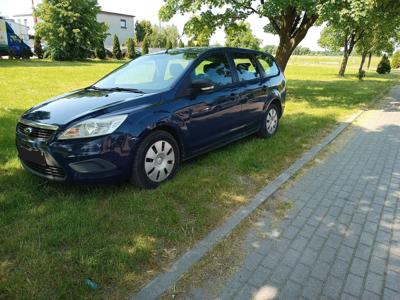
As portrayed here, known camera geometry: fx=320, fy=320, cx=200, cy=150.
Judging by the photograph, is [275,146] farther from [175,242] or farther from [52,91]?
[52,91]

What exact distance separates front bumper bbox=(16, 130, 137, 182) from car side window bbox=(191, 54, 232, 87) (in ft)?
5.00

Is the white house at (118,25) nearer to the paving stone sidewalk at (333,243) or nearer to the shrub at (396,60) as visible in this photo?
the shrub at (396,60)

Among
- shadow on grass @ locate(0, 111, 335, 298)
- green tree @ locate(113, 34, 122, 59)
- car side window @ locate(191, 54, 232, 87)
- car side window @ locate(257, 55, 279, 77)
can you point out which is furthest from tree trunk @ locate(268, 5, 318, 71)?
green tree @ locate(113, 34, 122, 59)

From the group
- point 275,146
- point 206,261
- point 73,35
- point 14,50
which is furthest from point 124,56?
point 206,261

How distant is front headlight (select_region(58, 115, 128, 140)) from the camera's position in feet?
11.2

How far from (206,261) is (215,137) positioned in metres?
2.35

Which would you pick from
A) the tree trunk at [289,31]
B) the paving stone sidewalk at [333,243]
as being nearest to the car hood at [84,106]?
the paving stone sidewalk at [333,243]

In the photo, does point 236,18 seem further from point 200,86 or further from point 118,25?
point 118,25

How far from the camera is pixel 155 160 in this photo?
3977mm

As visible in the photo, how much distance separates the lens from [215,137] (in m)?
4.84

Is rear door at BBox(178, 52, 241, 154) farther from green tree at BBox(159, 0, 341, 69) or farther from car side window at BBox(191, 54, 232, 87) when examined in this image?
green tree at BBox(159, 0, 341, 69)

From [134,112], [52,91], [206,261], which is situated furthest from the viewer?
[52,91]

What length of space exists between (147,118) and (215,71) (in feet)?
5.47

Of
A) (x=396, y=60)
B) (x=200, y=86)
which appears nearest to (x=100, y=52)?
(x=200, y=86)
